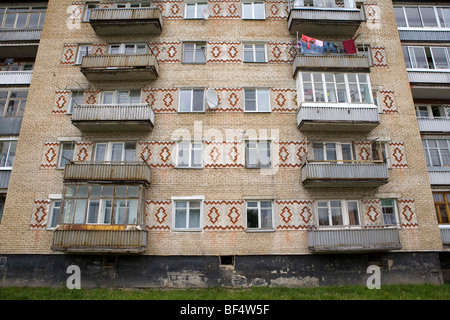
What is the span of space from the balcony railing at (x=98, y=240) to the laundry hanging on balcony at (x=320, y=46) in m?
14.0

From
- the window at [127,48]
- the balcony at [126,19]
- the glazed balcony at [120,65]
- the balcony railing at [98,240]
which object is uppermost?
the balcony at [126,19]

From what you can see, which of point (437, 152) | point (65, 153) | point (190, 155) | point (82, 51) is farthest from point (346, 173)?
point (82, 51)

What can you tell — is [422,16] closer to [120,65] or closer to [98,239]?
[120,65]

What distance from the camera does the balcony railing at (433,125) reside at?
1848cm

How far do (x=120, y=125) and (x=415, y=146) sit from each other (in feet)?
54.4

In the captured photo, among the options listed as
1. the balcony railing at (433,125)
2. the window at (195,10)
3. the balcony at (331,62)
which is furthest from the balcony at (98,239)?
the balcony railing at (433,125)

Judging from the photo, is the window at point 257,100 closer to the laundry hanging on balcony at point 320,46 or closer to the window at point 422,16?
the laundry hanging on balcony at point 320,46

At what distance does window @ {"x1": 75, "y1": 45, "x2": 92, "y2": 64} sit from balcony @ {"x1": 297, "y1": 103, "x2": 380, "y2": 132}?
13645 millimetres

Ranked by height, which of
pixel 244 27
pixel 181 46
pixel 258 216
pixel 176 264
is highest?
pixel 244 27

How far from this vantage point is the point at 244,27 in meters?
19.3

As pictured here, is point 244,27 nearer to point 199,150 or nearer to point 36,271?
point 199,150

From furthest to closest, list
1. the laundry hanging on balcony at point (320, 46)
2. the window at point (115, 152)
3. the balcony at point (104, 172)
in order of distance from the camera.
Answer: the laundry hanging on balcony at point (320, 46) → the window at point (115, 152) → the balcony at point (104, 172)

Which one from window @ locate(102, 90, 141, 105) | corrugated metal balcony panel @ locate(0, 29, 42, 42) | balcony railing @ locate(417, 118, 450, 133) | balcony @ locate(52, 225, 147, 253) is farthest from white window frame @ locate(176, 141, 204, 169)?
balcony railing @ locate(417, 118, 450, 133)

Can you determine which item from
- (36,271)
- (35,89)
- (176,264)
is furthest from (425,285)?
(35,89)
